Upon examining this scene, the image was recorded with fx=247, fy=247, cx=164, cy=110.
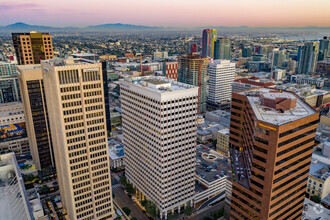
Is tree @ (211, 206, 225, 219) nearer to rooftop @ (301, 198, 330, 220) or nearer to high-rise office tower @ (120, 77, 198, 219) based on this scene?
high-rise office tower @ (120, 77, 198, 219)

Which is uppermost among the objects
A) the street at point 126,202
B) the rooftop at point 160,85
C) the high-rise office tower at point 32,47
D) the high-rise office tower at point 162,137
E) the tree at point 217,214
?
the high-rise office tower at point 32,47

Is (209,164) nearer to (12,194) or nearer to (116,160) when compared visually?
(116,160)

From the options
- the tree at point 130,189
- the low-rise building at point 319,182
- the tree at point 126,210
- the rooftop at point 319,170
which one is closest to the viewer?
the tree at point 126,210

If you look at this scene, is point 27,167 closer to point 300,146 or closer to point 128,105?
point 128,105

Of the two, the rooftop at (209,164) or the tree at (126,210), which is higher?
the rooftop at (209,164)

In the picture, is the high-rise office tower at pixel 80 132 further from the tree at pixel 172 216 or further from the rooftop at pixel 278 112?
the rooftop at pixel 278 112

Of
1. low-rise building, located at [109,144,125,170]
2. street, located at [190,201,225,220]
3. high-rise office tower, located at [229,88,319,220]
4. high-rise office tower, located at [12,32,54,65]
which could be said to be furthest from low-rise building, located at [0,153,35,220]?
high-rise office tower, located at [12,32,54,65]

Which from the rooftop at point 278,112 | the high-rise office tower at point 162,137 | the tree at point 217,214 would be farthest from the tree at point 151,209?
the rooftop at point 278,112
